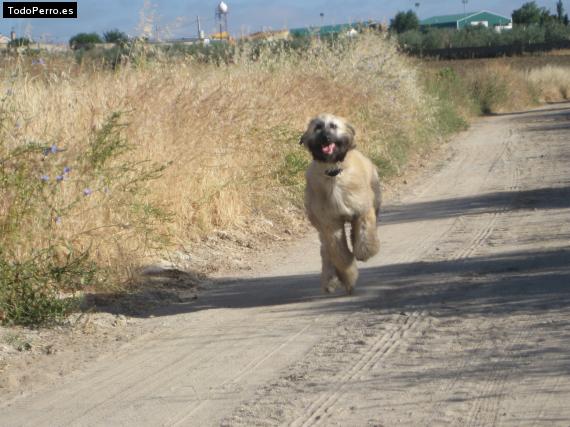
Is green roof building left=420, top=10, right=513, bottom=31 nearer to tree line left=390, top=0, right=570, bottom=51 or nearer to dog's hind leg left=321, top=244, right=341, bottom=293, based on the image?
tree line left=390, top=0, right=570, bottom=51

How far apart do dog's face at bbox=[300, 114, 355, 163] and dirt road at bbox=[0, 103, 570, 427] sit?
112cm

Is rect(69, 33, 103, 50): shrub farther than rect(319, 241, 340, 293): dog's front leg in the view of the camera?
Yes

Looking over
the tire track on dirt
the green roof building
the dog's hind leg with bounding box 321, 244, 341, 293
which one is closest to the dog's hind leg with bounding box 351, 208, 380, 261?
the dog's hind leg with bounding box 321, 244, 341, 293

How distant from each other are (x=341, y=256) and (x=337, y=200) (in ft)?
1.45

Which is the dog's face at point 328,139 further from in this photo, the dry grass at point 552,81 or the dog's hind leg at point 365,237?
the dry grass at point 552,81

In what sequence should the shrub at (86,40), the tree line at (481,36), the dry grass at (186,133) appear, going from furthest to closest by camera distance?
the tree line at (481,36) → the shrub at (86,40) → the dry grass at (186,133)

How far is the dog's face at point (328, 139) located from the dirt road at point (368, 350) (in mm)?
1122

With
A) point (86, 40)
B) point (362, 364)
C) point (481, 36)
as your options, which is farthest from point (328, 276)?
point (481, 36)

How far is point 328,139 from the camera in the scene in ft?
24.3

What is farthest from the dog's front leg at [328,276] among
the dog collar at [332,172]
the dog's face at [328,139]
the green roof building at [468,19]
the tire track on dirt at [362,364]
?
the green roof building at [468,19]

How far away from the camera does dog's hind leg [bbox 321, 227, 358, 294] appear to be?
7555 millimetres

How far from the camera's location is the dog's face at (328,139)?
741cm

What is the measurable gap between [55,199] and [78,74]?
118 inches

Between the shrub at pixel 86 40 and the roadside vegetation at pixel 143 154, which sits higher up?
the shrub at pixel 86 40
